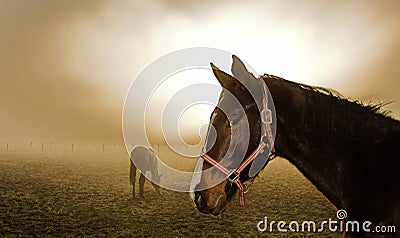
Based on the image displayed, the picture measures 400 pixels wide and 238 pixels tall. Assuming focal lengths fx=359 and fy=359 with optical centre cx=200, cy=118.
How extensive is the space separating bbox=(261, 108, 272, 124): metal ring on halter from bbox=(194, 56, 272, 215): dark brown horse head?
0.04 metres

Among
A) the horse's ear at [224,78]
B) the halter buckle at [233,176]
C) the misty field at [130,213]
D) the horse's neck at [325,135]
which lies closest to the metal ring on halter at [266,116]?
the horse's neck at [325,135]

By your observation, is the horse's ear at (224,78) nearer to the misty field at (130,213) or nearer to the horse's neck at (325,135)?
the horse's neck at (325,135)

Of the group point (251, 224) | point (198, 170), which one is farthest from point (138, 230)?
point (198, 170)

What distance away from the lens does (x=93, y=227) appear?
475 inches

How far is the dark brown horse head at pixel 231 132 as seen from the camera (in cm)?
354

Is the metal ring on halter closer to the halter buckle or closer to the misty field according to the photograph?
the halter buckle

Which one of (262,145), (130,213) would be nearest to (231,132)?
(262,145)

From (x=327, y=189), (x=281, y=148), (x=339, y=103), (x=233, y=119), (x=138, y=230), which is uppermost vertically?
(x=339, y=103)

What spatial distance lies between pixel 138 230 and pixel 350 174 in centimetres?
950

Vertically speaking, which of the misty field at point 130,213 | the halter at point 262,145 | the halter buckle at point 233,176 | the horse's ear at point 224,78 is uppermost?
the horse's ear at point 224,78

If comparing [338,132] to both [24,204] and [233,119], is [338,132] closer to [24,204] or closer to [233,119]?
[233,119]

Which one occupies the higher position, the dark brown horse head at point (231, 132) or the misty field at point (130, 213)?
the dark brown horse head at point (231, 132)

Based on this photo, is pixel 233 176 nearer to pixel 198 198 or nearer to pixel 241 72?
pixel 198 198

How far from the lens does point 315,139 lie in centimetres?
370
